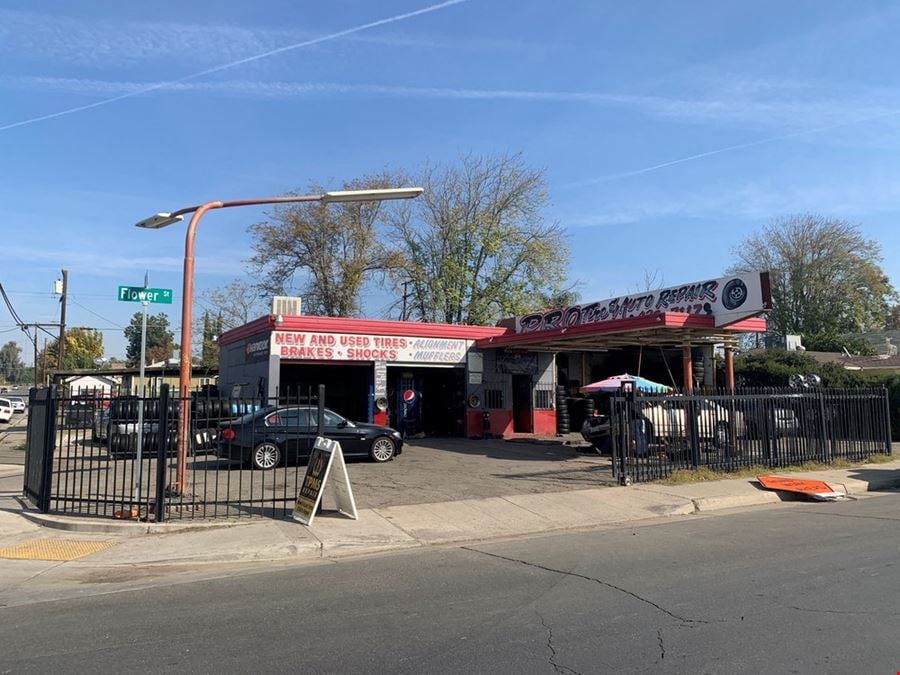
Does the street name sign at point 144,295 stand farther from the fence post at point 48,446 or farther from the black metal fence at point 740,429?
the black metal fence at point 740,429

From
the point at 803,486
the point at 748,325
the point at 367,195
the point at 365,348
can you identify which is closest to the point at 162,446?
the point at 367,195

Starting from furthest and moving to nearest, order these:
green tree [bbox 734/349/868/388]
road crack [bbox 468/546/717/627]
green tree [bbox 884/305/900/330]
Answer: green tree [bbox 884/305/900/330] → green tree [bbox 734/349/868/388] → road crack [bbox 468/546/717/627]

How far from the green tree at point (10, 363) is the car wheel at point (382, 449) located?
160 m

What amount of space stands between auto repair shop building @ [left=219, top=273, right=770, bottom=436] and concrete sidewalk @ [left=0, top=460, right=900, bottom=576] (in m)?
6.28

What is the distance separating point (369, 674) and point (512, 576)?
118 inches

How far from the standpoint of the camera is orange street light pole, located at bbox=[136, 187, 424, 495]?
35.6 feet

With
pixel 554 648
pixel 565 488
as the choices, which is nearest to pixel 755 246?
pixel 565 488

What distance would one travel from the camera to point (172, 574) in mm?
7762

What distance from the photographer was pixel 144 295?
10.8 metres

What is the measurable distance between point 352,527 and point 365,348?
1398 centimetres

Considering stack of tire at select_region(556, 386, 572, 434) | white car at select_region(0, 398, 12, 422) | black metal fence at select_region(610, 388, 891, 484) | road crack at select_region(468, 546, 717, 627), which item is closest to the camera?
road crack at select_region(468, 546, 717, 627)

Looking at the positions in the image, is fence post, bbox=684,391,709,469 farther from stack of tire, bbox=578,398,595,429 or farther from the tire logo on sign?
stack of tire, bbox=578,398,595,429

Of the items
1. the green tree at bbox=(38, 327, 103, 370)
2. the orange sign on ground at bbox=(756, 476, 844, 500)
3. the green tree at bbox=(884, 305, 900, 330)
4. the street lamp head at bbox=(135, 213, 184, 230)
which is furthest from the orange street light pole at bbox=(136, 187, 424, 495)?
the green tree at bbox=(38, 327, 103, 370)

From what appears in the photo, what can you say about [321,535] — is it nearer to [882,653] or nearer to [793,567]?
[793,567]
